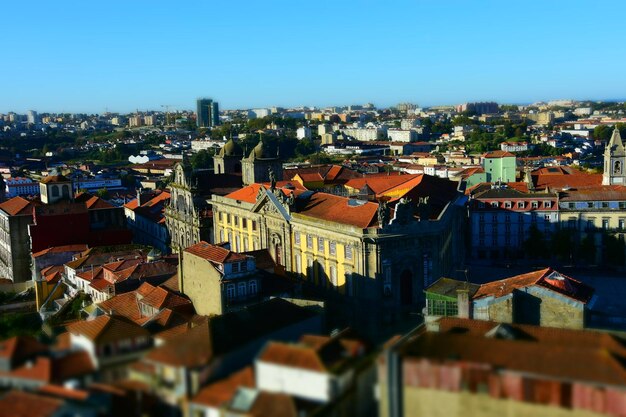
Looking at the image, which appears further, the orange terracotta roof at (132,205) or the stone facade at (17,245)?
the orange terracotta roof at (132,205)

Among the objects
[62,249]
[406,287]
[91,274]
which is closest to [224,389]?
[406,287]

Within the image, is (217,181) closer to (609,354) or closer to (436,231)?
(436,231)

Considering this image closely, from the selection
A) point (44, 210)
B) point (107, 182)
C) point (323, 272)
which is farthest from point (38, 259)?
point (107, 182)

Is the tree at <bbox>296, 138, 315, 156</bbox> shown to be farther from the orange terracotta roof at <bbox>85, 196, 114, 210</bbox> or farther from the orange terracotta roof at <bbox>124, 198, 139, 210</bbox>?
the orange terracotta roof at <bbox>85, 196, 114, 210</bbox>

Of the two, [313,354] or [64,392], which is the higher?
[313,354]

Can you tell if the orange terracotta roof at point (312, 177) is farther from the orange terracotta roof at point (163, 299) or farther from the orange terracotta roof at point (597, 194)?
the orange terracotta roof at point (163, 299)

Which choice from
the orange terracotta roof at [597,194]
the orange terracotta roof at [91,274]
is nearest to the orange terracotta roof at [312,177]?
the orange terracotta roof at [597,194]

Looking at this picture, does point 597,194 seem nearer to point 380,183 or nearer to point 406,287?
point 380,183
